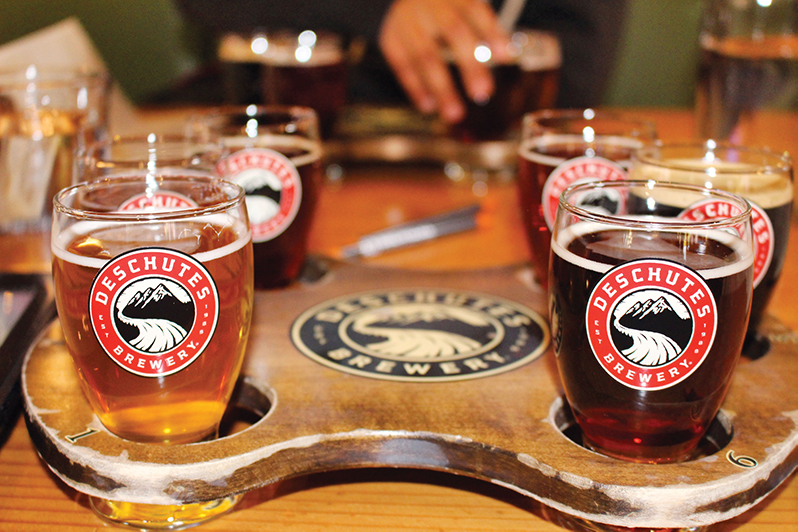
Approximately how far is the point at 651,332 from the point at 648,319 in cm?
1

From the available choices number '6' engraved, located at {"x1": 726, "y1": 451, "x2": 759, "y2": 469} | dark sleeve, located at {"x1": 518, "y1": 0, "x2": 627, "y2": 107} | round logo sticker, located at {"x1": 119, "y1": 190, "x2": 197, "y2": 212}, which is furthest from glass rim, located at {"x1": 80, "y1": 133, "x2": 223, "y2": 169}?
dark sleeve, located at {"x1": 518, "y1": 0, "x2": 627, "y2": 107}

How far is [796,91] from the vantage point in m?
1.26

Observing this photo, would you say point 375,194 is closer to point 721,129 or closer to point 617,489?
point 721,129

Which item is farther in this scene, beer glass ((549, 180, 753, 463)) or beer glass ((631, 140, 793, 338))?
beer glass ((631, 140, 793, 338))

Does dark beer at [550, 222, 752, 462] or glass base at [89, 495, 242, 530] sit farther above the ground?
dark beer at [550, 222, 752, 462]

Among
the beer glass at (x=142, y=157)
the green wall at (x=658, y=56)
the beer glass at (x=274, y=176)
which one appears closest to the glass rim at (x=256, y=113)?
the beer glass at (x=274, y=176)

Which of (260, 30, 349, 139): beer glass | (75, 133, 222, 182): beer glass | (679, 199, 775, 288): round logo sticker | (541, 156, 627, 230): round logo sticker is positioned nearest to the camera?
(679, 199, 775, 288): round logo sticker

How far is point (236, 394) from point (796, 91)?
42.0 inches

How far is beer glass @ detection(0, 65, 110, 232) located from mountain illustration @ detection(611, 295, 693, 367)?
88 centimetres

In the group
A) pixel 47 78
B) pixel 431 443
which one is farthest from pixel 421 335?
pixel 47 78

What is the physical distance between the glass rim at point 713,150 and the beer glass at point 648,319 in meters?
0.14

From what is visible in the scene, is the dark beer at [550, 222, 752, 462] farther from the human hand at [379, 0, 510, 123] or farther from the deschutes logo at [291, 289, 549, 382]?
the human hand at [379, 0, 510, 123]

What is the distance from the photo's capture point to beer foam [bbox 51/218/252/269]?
599 mm

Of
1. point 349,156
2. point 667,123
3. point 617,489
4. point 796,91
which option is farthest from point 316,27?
point 617,489
